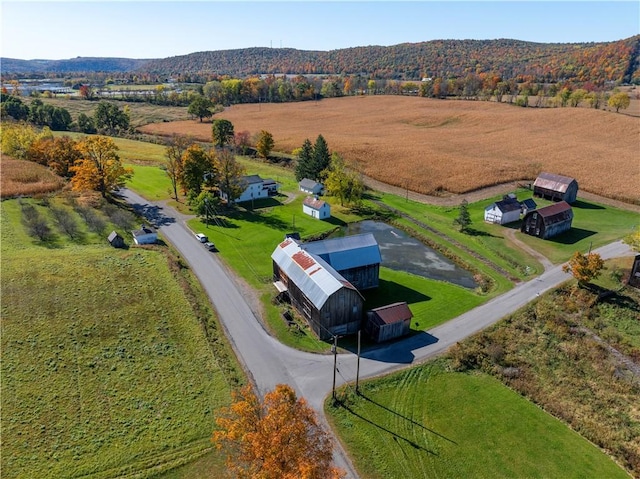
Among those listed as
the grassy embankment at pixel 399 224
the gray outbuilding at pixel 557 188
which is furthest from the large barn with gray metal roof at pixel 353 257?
the gray outbuilding at pixel 557 188

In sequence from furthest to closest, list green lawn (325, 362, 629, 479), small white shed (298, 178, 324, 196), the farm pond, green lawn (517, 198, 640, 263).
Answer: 1. small white shed (298, 178, 324, 196)
2. green lawn (517, 198, 640, 263)
3. the farm pond
4. green lawn (325, 362, 629, 479)

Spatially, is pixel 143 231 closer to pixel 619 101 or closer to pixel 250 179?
pixel 250 179

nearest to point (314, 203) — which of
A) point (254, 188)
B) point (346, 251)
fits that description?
point (254, 188)

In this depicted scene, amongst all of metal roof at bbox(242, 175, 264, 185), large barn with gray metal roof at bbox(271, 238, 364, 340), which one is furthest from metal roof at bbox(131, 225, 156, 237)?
large barn with gray metal roof at bbox(271, 238, 364, 340)

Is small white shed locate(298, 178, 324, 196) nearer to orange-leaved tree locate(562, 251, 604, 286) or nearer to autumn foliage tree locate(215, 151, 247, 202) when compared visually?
autumn foliage tree locate(215, 151, 247, 202)

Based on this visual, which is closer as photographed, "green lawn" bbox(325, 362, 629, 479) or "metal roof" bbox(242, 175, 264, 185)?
"green lawn" bbox(325, 362, 629, 479)

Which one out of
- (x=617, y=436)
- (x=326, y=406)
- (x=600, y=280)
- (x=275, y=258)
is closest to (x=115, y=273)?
(x=275, y=258)

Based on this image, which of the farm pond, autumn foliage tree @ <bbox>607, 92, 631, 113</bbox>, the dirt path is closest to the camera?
the farm pond

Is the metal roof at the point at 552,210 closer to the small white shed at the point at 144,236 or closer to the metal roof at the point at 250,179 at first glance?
the metal roof at the point at 250,179

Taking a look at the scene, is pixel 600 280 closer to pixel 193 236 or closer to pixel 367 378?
pixel 367 378
